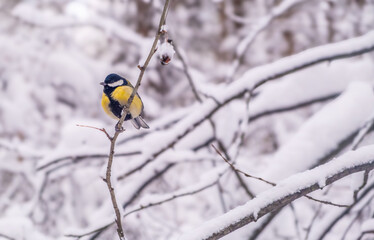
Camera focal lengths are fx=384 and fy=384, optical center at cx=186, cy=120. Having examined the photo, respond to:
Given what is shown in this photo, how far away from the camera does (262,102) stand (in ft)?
8.76

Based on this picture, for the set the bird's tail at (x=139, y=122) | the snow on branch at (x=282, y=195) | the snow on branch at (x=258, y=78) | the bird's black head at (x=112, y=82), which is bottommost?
the snow on branch at (x=282, y=195)

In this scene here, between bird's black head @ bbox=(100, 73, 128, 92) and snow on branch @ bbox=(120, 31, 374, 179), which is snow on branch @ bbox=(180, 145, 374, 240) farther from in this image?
snow on branch @ bbox=(120, 31, 374, 179)

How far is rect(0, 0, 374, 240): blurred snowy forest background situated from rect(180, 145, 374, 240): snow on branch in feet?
1.33

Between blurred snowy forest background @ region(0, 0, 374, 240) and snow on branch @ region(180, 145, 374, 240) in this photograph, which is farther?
blurred snowy forest background @ region(0, 0, 374, 240)

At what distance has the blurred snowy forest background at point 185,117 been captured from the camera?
7.02 ft

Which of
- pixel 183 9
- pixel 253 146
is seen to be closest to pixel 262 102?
pixel 253 146

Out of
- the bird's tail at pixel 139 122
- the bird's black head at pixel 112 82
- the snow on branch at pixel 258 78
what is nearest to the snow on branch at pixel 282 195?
the bird's tail at pixel 139 122

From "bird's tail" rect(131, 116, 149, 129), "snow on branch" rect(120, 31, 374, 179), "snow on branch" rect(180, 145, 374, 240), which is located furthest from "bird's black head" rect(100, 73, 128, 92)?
"snow on branch" rect(120, 31, 374, 179)

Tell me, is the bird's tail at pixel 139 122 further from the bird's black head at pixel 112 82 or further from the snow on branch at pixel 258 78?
the snow on branch at pixel 258 78

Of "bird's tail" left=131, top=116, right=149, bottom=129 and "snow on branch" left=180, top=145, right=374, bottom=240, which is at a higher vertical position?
"bird's tail" left=131, top=116, right=149, bottom=129

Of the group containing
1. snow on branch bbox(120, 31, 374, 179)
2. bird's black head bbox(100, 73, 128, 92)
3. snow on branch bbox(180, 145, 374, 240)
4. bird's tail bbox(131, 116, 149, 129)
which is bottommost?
snow on branch bbox(180, 145, 374, 240)

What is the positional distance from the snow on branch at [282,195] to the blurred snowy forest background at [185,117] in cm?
40

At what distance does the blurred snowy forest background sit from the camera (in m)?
2.14

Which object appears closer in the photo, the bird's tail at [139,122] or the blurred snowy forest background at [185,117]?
the bird's tail at [139,122]
